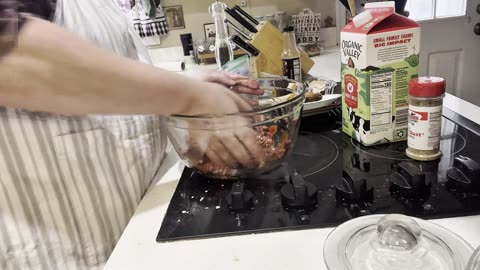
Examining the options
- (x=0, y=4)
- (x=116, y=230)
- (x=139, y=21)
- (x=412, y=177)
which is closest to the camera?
(x=0, y=4)

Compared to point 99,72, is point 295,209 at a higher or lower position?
lower

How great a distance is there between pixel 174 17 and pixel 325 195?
1.77m

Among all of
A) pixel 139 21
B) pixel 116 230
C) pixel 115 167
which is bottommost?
pixel 116 230

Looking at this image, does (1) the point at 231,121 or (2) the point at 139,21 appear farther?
(2) the point at 139,21

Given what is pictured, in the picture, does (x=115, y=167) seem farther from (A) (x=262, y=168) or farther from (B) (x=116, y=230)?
(A) (x=262, y=168)

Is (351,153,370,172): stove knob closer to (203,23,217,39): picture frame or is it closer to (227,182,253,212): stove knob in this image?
(227,182,253,212): stove knob

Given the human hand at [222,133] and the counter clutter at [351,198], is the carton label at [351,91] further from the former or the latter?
the human hand at [222,133]

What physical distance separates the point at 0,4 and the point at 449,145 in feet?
2.17

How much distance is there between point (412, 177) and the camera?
510 mm

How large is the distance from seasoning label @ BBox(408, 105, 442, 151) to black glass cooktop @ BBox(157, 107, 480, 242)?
30mm

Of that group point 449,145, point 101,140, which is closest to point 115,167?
point 101,140

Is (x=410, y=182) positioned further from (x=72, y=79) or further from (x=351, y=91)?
(x=72, y=79)

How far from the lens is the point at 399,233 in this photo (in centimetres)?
38

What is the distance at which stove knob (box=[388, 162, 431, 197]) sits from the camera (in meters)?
0.51
